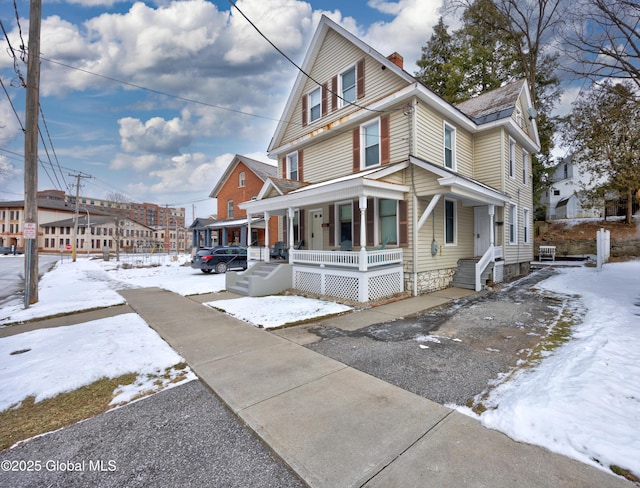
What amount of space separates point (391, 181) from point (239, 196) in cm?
1822

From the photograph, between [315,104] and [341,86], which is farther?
[315,104]

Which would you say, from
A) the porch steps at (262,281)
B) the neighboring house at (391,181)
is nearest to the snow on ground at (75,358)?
the porch steps at (262,281)

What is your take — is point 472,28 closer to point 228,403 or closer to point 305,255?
point 305,255

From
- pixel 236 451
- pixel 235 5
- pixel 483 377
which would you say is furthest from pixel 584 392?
pixel 235 5

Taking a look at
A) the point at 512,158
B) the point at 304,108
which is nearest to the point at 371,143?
the point at 304,108

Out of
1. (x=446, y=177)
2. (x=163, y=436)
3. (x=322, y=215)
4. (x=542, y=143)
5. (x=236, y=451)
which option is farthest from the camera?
(x=542, y=143)

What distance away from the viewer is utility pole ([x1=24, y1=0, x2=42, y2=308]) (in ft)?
29.4

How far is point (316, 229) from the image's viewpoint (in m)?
13.3

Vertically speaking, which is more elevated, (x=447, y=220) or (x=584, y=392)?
(x=447, y=220)

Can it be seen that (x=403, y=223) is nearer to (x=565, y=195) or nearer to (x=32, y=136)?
(x=32, y=136)

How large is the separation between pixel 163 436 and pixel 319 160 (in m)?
12.0

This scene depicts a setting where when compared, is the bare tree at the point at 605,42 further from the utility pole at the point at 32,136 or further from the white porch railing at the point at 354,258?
the utility pole at the point at 32,136

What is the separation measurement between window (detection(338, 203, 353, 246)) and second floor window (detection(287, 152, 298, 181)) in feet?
12.7

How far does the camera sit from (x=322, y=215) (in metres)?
12.9
